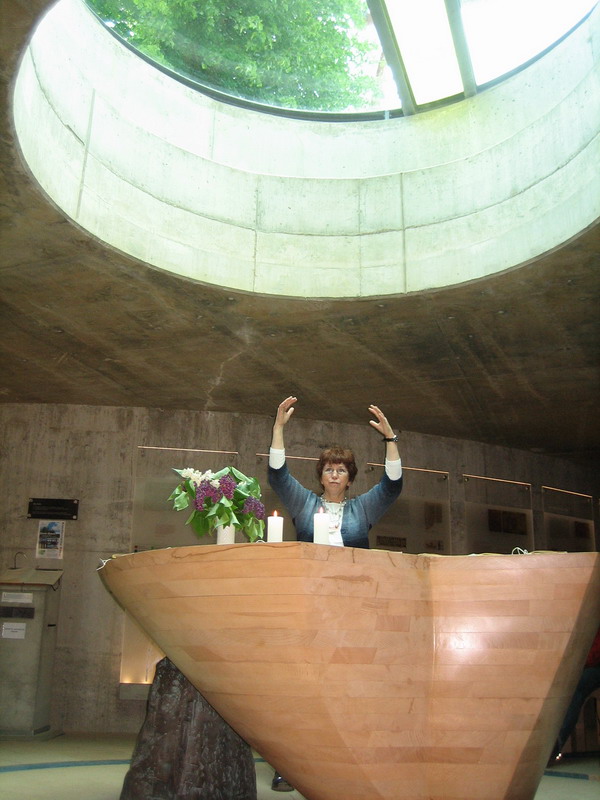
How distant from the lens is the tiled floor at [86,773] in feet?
12.9

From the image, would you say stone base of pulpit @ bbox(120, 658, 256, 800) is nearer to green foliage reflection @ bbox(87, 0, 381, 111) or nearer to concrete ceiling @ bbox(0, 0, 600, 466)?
concrete ceiling @ bbox(0, 0, 600, 466)

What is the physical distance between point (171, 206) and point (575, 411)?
5.03 m

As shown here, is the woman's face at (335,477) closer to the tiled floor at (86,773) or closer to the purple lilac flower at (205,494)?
the purple lilac flower at (205,494)

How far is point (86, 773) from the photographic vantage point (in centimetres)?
466

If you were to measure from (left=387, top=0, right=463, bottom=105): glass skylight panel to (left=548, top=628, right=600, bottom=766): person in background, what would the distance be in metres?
4.01

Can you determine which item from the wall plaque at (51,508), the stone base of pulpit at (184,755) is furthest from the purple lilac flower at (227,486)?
the wall plaque at (51,508)

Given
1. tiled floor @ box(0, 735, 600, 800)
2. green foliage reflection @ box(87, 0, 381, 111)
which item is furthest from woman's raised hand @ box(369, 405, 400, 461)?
green foliage reflection @ box(87, 0, 381, 111)

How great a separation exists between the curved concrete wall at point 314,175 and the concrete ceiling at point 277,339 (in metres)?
0.17

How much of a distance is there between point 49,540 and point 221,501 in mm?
5266

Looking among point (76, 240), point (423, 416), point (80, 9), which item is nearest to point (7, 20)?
point (76, 240)

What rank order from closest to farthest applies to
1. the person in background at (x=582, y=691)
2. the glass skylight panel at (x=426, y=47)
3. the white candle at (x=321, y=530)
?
the white candle at (x=321, y=530), the person in background at (x=582, y=691), the glass skylight panel at (x=426, y=47)

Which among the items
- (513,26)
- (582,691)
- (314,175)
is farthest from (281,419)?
(513,26)

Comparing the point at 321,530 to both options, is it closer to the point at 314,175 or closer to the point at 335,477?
the point at 335,477

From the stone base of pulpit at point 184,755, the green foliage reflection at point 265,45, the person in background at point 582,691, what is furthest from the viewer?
the green foliage reflection at point 265,45
